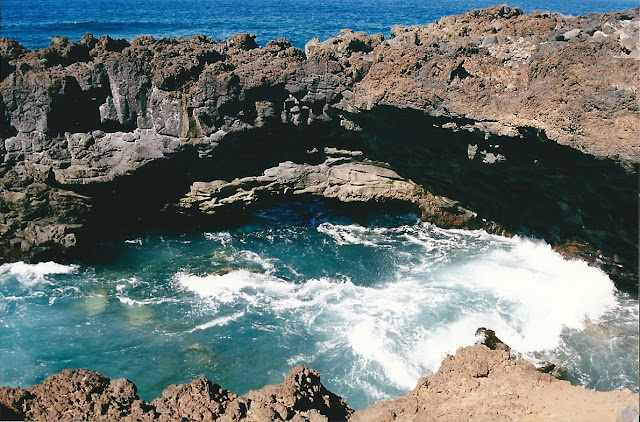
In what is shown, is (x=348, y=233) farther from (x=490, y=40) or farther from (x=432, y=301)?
(x=490, y=40)

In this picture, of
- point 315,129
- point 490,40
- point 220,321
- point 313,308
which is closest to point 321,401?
point 313,308

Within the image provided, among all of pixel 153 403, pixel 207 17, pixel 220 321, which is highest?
pixel 207 17

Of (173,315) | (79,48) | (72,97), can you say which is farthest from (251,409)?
(79,48)

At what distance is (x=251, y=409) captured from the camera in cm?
1020

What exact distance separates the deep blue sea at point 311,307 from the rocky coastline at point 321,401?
652cm

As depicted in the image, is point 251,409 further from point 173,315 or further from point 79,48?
point 79,48

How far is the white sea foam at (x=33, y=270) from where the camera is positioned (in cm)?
2359

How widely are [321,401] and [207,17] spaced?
71142 mm

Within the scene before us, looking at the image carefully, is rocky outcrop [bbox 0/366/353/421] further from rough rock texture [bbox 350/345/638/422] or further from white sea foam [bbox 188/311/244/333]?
white sea foam [bbox 188/311/244/333]

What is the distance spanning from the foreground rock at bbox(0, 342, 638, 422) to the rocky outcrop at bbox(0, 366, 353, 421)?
18mm

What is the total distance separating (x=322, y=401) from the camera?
11109 millimetres

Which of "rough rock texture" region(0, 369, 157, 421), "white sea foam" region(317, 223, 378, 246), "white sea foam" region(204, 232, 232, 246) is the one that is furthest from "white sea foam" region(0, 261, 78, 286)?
"rough rock texture" region(0, 369, 157, 421)

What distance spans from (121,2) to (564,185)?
295 feet

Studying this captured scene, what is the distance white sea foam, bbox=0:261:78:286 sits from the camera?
2359 cm
